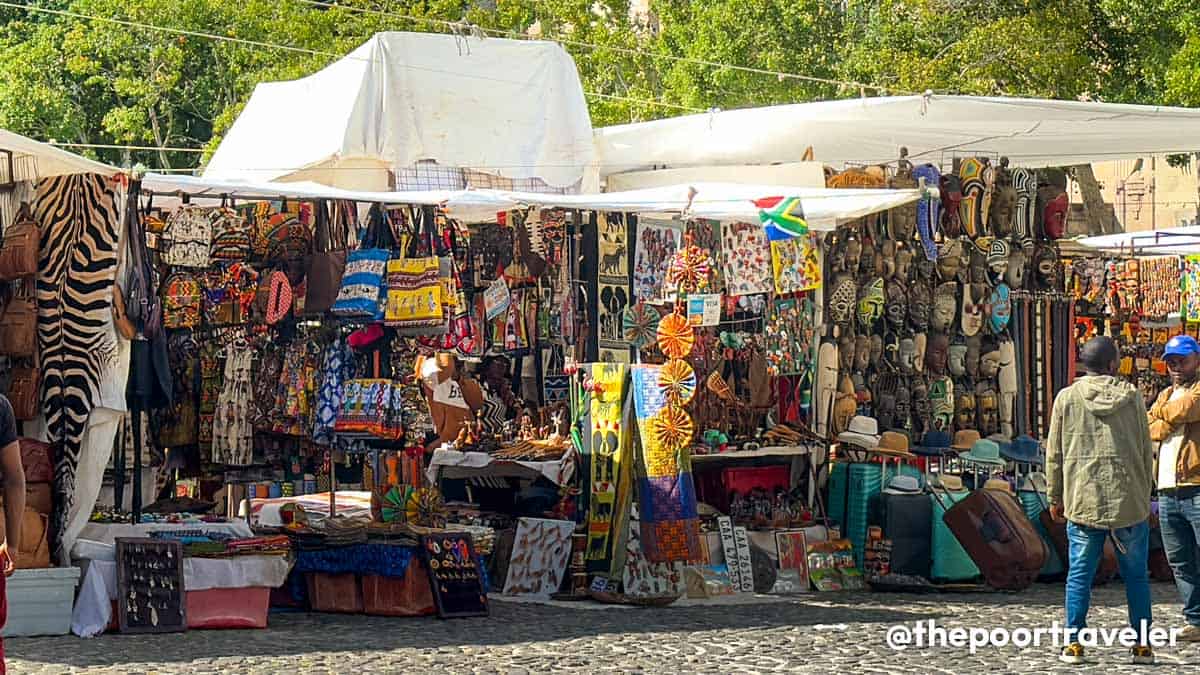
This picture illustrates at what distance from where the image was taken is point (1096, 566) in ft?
24.7

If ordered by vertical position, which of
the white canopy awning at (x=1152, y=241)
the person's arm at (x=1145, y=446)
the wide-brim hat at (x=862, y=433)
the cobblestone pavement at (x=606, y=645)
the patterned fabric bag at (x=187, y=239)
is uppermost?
the white canopy awning at (x=1152, y=241)

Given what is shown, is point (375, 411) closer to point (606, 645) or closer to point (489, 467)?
point (489, 467)

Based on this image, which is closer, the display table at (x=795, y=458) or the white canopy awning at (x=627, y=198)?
the white canopy awning at (x=627, y=198)

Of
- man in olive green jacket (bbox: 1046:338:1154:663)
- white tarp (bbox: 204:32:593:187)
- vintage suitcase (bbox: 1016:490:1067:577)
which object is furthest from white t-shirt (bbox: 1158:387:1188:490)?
white tarp (bbox: 204:32:593:187)

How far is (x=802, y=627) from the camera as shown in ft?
29.8

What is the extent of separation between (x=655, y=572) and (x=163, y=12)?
824 inches

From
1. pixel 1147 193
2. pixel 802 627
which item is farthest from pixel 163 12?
pixel 802 627

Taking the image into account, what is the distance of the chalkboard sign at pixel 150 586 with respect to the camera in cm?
876

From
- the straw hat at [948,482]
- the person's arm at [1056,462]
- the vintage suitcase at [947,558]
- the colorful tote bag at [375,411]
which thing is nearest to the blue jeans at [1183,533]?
the person's arm at [1056,462]

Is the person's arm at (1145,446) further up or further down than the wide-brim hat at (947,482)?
further up

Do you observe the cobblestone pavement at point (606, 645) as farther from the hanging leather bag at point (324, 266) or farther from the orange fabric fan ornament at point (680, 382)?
the hanging leather bag at point (324, 266)

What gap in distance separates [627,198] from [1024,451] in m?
3.21

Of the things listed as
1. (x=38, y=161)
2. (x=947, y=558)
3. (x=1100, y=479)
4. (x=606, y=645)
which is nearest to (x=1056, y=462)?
(x=1100, y=479)

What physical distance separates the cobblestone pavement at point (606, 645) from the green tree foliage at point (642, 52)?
22.1ft
